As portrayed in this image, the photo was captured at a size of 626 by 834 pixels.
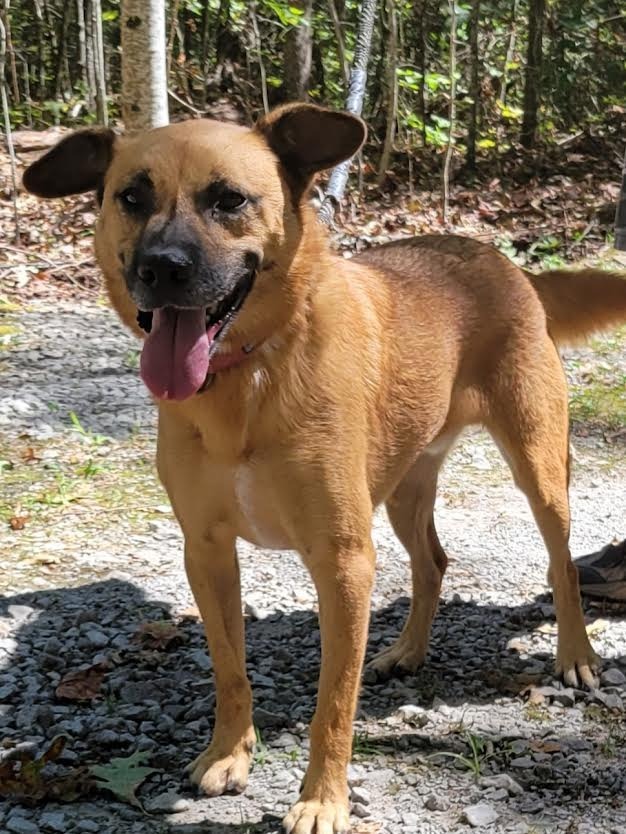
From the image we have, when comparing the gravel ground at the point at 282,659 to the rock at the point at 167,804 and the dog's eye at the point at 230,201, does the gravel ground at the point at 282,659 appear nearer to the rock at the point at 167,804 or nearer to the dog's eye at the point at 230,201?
the rock at the point at 167,804

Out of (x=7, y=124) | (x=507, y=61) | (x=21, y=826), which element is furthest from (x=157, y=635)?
(x=507, y=61)

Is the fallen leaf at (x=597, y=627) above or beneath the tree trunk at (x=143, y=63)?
beneath

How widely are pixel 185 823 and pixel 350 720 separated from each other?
0.58 m

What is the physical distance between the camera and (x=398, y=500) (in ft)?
14.3

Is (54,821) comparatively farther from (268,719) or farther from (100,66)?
(100,66)

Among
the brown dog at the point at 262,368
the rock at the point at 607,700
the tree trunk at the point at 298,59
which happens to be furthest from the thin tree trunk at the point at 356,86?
the tree trunk at the point at 298,59

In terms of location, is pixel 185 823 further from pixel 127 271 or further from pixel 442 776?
pixel 127 271

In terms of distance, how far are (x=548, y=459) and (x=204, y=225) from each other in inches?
70.7

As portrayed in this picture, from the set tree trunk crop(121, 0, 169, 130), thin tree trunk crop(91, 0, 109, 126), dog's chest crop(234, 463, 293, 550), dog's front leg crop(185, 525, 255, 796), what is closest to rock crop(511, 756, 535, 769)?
dog's front leg crop(185, 525, 255, 796)

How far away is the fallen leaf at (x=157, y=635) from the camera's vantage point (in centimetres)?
417

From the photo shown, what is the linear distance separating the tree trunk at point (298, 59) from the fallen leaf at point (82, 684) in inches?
382

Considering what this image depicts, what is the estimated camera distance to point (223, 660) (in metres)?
3.38

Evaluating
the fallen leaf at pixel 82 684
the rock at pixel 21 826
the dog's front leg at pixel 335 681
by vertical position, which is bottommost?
the fallen leaf at pixel 82 684

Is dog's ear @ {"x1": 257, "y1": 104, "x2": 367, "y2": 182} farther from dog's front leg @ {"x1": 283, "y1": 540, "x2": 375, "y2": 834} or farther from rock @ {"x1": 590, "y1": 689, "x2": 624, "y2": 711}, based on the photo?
rock @ {"x1": 590, "y1": 689, "x2": 624, "y2": 711}
